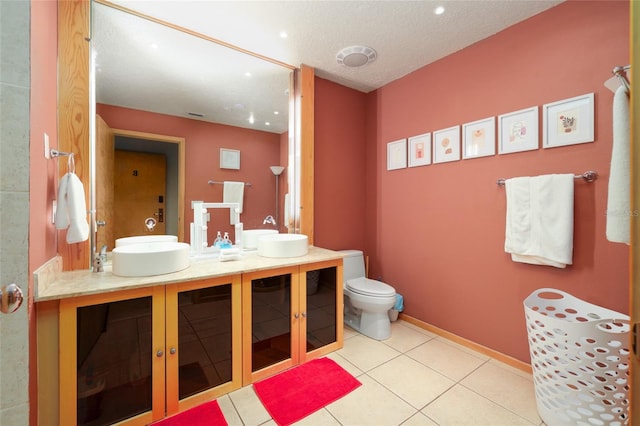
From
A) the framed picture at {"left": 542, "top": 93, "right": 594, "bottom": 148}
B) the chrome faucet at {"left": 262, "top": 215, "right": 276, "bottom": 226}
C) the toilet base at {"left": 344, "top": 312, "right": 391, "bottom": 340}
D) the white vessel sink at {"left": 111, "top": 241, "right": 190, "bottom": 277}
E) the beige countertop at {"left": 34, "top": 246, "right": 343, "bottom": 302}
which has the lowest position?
the toilet base at {"left": 344, "top": 312, "right": 391, "bottom": 340}

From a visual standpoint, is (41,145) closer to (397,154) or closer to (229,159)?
(229,159)

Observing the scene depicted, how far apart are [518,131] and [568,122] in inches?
10.5

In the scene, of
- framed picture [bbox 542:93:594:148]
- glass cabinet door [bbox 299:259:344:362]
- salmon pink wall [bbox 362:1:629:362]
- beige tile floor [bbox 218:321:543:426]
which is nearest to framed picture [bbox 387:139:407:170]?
salmon pink wall [bbox 362:1:629:362]

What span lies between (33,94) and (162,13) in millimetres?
1129

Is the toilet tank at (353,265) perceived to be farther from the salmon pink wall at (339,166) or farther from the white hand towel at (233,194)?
the white hand towel at (233,194)

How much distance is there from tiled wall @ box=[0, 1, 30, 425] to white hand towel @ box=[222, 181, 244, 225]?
1.30m

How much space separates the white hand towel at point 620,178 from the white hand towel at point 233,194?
7.32ft

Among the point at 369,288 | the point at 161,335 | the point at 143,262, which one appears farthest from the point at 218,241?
the point at 369,288

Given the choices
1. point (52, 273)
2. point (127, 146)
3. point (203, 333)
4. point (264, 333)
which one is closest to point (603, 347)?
point (264, 333)

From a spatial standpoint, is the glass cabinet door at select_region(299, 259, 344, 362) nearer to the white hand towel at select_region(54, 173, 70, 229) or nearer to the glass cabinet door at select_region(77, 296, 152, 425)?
the glass cabinet door at select_region(77, 296, 152, 425)

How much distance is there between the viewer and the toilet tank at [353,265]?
2695 mm

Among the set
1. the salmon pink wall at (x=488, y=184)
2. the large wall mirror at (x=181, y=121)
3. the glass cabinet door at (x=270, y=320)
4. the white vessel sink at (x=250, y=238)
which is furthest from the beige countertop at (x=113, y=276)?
the salmon pink wall at (x=488, y=184)

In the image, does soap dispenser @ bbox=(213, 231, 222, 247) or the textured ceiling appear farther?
soap dispenser @ bbox=(213, 231, 222, 247)

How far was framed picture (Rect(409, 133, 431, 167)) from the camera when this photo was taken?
246 centimetres
